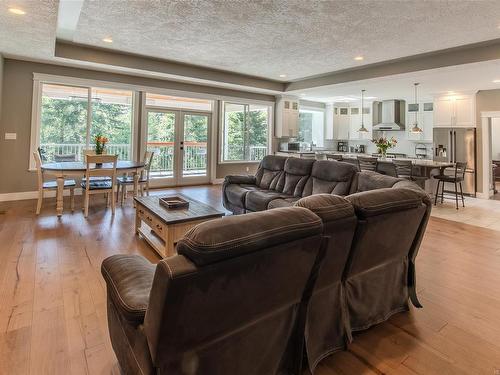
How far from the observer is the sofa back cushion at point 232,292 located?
1.01 m

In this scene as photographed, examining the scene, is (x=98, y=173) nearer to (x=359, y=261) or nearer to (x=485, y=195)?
(x=359, y=261)

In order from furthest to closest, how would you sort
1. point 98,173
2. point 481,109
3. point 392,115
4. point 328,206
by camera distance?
point 392,115
point 481,109
point 98,173
point 328,206

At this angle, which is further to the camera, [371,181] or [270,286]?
[371,181]

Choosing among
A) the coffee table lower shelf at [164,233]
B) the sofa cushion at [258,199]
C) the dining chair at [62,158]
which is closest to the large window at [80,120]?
the dining chair at [62,158]

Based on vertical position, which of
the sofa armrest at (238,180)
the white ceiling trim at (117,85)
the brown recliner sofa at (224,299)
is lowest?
the brown recliner sofa at (224,299)

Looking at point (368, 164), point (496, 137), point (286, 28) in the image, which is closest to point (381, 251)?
point (286, 28)

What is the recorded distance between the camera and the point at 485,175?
704cm

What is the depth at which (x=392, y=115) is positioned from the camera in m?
9.34

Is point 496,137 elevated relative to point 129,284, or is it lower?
elevated

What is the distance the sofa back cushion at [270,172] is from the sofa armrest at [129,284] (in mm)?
3317

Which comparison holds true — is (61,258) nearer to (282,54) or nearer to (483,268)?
(483,268)

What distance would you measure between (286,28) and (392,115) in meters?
6.45

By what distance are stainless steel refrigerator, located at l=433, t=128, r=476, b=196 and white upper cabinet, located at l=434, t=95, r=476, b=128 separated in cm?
16

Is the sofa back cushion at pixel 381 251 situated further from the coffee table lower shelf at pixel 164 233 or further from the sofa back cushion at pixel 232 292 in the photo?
the coffee table lower shelf at pixel 164 233
